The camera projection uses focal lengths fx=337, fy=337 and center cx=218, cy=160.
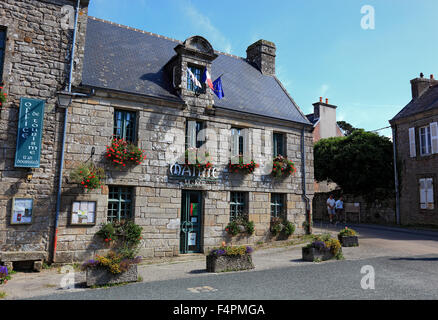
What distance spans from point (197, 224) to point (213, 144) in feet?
8.88

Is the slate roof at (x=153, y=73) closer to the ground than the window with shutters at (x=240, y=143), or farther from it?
farther from it

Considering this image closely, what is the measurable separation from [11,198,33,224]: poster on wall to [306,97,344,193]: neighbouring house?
22.7 meters

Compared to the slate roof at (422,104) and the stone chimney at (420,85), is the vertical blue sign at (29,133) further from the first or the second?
the stone chimney at (420,85)

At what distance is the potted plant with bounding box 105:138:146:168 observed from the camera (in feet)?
31.0

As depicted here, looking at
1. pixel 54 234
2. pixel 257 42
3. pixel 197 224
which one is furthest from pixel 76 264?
pixel 257 42

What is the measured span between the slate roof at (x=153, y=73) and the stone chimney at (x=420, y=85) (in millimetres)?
10032

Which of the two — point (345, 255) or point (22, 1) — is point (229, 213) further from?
point (22, 1)

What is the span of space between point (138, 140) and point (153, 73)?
2.83 metres

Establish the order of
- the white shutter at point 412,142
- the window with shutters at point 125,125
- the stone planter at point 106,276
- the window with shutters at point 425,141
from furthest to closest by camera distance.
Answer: the white shutter at point 412,142, the window with shutters at point 425,141, the window with shutters at point 125,125, the stone planter at point 106,276

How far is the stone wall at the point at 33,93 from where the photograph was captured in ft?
27.3

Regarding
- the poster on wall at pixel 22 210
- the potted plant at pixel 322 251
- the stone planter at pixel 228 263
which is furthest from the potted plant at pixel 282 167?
the poster on wall at pixel 22 210

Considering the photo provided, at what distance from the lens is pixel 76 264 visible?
876 cm

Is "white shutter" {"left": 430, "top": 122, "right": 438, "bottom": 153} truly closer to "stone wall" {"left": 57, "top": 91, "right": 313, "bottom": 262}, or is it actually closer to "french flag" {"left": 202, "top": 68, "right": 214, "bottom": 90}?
"stone wall" {"left": 57, "top": 91, "right": 313, "bottom": 262}

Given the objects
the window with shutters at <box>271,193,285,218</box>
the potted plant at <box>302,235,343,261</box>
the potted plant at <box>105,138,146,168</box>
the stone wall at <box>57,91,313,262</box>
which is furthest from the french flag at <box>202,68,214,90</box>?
the potted plant at <box>302,235,343,261</box>
